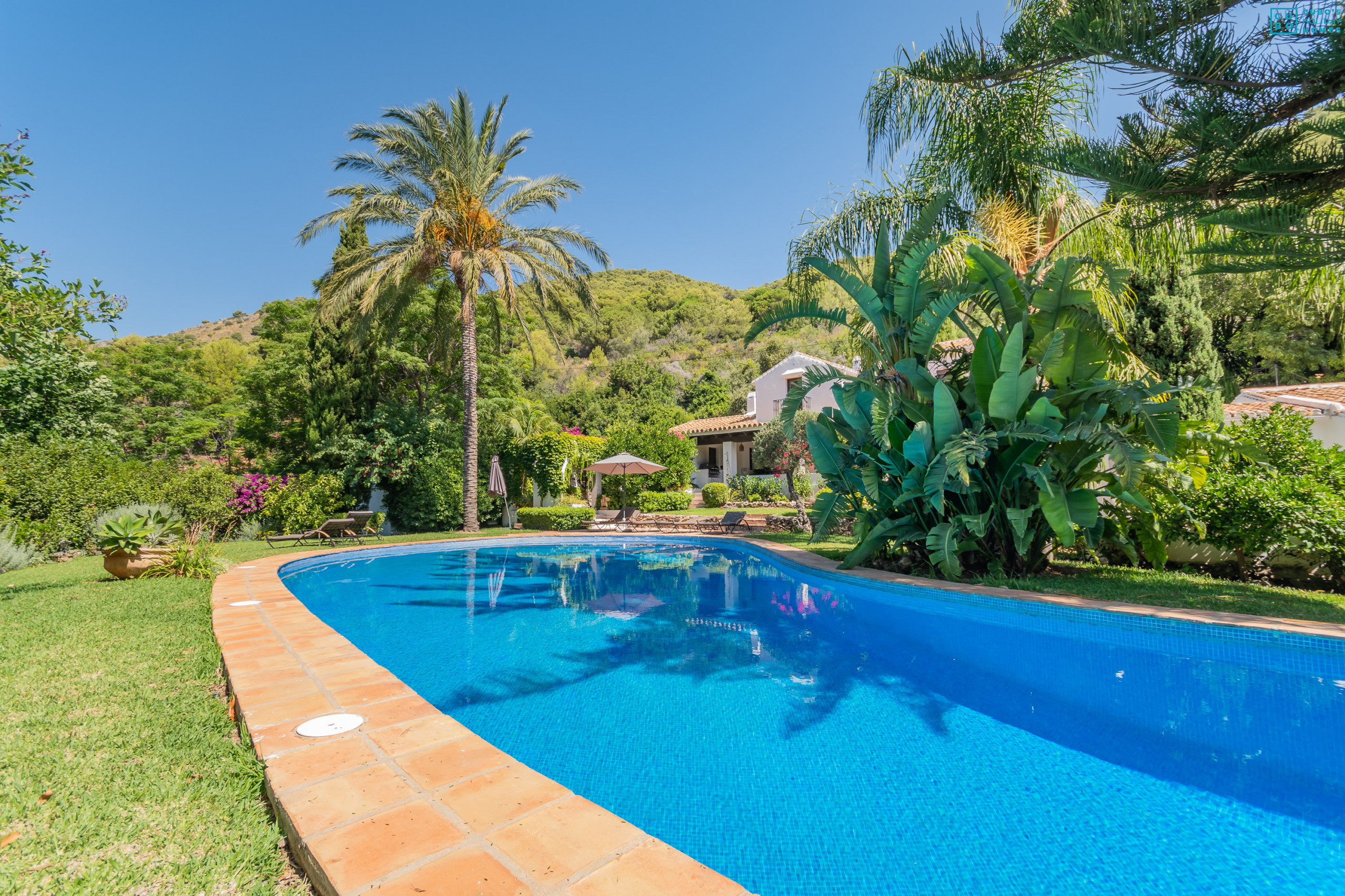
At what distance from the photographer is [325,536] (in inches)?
593

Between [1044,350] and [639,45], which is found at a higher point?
[639,45]

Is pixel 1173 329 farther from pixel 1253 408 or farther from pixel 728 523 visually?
pixel 728 523

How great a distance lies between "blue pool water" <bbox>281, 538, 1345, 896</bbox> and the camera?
281 cm

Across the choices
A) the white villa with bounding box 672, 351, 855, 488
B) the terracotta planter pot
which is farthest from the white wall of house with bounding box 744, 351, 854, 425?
the terracotta planter pot

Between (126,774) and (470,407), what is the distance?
47.5 feet

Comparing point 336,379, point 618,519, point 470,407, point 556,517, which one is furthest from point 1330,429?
point 336,379

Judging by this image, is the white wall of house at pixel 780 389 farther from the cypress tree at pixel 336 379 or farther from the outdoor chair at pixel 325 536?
the outdoor chair at pixel 325 536

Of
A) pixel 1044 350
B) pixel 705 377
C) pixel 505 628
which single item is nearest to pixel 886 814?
pixel 505 628

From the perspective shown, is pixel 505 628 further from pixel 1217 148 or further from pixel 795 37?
pixel 795 37

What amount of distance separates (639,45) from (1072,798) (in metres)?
19.3

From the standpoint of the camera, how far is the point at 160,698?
3.79 metres

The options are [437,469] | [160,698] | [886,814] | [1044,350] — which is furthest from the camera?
[437,469]

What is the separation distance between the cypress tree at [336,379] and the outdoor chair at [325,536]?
343cm

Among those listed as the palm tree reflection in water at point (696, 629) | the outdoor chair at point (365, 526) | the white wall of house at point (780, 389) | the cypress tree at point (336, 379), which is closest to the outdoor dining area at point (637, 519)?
the palm tree reflection in water at point (696, 629)
